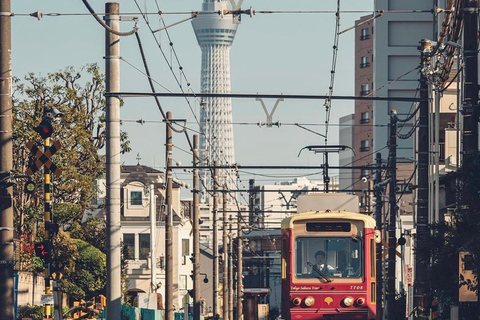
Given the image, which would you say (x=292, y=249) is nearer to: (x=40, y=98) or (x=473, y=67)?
(x=473, y=67)

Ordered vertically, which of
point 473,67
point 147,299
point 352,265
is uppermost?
point 473,67

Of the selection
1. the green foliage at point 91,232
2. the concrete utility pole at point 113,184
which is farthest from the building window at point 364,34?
the concrete utility pole at point 113,184

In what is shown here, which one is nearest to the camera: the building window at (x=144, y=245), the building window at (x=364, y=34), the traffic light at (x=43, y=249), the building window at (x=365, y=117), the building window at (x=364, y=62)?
the traffic light at (x=43, y=249)

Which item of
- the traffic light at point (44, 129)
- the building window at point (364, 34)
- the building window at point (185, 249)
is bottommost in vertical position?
the building window at point (185, 249)

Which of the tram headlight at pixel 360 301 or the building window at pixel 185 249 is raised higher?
the tram headlight at pixel 360 301

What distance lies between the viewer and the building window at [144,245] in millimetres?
79938

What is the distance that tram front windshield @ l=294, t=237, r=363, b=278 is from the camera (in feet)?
94.8

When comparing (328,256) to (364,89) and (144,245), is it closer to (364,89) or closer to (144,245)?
(144,245)

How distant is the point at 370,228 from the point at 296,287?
2.39 metres

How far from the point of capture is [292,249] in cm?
2892

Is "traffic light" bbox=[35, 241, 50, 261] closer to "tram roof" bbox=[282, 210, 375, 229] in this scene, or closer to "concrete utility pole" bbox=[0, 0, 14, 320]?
"concrete utility pole" bbox=[0, 0, 14, 320]

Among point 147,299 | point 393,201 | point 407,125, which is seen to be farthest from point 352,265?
point 407,125

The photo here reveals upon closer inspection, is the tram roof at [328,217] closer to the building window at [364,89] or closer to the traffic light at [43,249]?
the traffic light at [43,249]

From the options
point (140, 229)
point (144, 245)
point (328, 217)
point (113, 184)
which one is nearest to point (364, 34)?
point (140, 229)
